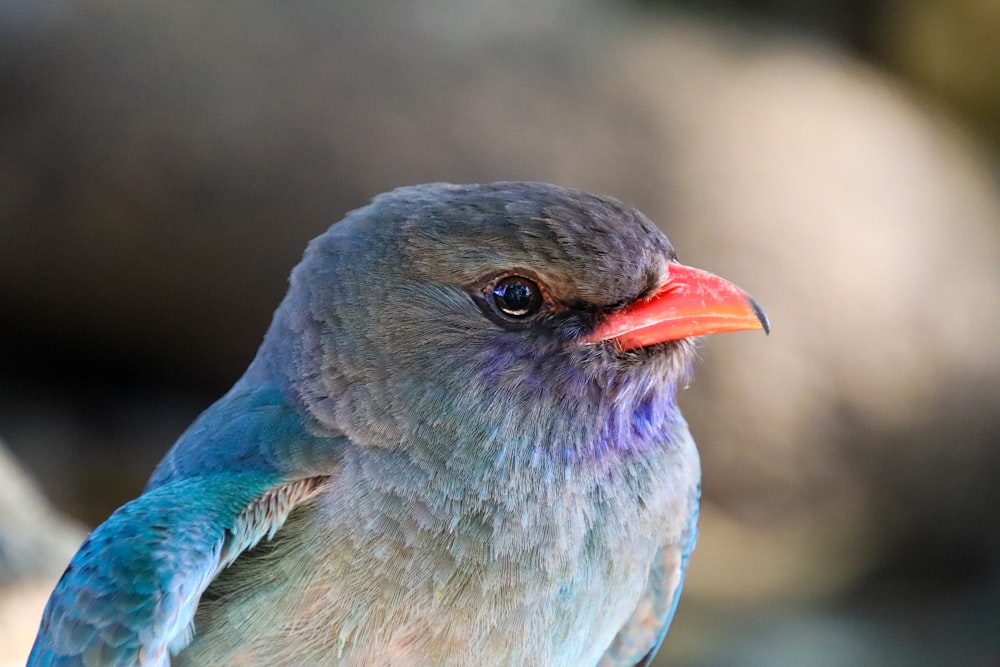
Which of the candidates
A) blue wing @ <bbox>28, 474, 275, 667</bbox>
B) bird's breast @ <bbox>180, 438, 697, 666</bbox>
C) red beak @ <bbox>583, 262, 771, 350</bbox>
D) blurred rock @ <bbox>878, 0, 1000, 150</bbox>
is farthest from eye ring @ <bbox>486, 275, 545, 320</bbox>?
blurred rock @ <bbox>878, 0, 1000, 150</bbox>

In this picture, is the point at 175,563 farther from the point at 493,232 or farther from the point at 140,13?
the point at 140,13

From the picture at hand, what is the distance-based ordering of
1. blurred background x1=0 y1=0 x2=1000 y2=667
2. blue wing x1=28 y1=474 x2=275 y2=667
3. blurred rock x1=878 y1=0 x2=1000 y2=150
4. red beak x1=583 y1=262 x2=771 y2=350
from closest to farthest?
blue wing x1=28 y1=474 x2=275 y2=667, red beak x1=583 y1=262 x2=771 y2=350, blurred background x1=0 y1=0 x2=1000 y2=667, blurred rock x1=878 y1=0 x2=1000 y2=150

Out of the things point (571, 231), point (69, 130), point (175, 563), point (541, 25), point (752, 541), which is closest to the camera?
point (175, 563)

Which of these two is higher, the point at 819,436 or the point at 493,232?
the point at 819,436

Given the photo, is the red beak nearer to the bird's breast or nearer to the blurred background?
the bird's breast

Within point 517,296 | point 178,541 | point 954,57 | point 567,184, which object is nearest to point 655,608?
point 517,296

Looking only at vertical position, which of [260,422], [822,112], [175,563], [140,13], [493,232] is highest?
[822,112]

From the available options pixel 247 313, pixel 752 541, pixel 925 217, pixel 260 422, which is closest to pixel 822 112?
pixel 925 217

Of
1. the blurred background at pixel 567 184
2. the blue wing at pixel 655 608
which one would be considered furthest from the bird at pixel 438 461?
the blurred background at pixel 567 184

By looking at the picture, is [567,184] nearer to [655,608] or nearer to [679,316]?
[655,608]
